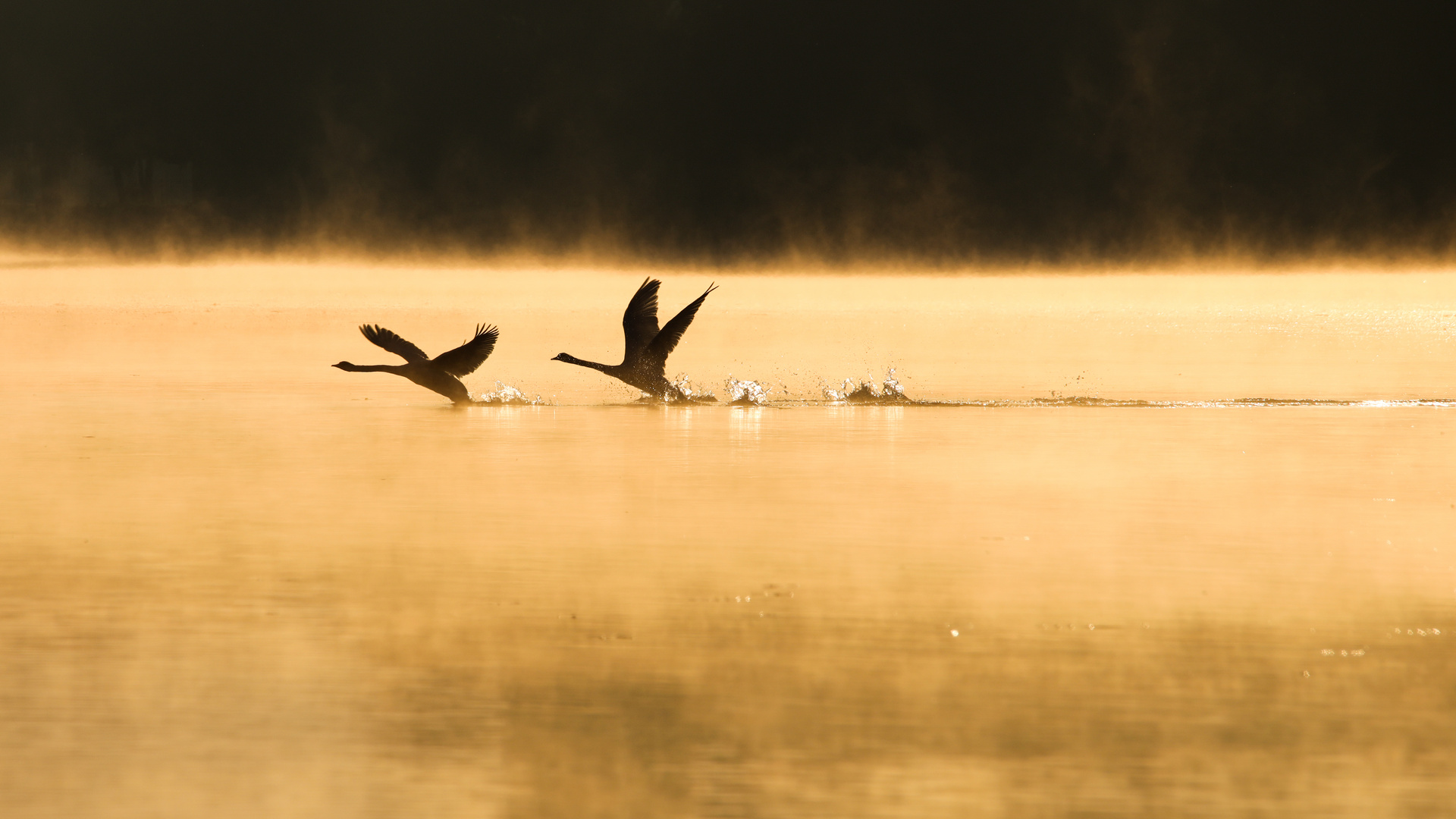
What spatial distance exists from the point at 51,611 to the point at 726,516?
4814 millimetres

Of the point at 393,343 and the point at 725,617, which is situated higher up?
the point at 393,343

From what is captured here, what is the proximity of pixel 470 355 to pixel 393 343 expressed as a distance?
3.66 ft

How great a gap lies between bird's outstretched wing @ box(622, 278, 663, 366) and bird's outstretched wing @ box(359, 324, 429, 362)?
101 inches

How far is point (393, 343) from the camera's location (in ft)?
65.7

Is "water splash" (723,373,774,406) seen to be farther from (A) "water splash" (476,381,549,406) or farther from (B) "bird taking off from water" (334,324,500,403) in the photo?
(B) "bird taking off from water" (334,324,500,403)

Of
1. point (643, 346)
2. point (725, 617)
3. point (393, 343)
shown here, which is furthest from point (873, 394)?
point (725, 617)

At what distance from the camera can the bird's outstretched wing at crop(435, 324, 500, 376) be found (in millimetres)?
19156

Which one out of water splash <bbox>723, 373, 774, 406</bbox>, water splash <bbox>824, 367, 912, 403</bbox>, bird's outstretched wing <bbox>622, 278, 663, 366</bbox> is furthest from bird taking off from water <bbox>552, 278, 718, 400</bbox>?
water splash <bbox>824, 367, 912, 403</bbox>

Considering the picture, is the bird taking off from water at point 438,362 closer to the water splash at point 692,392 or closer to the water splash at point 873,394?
the water splash at point 692,392

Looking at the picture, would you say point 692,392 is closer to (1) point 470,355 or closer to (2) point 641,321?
(2) point 641,321

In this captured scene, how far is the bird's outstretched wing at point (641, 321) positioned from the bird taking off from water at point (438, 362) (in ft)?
5.28

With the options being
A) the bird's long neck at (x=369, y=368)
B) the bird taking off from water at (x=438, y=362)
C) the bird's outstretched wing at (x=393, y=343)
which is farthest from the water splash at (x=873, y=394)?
the bird's long neck at (x=369, y=368)

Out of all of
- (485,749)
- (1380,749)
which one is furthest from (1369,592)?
(485,749)

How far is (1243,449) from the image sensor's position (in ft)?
53.3
